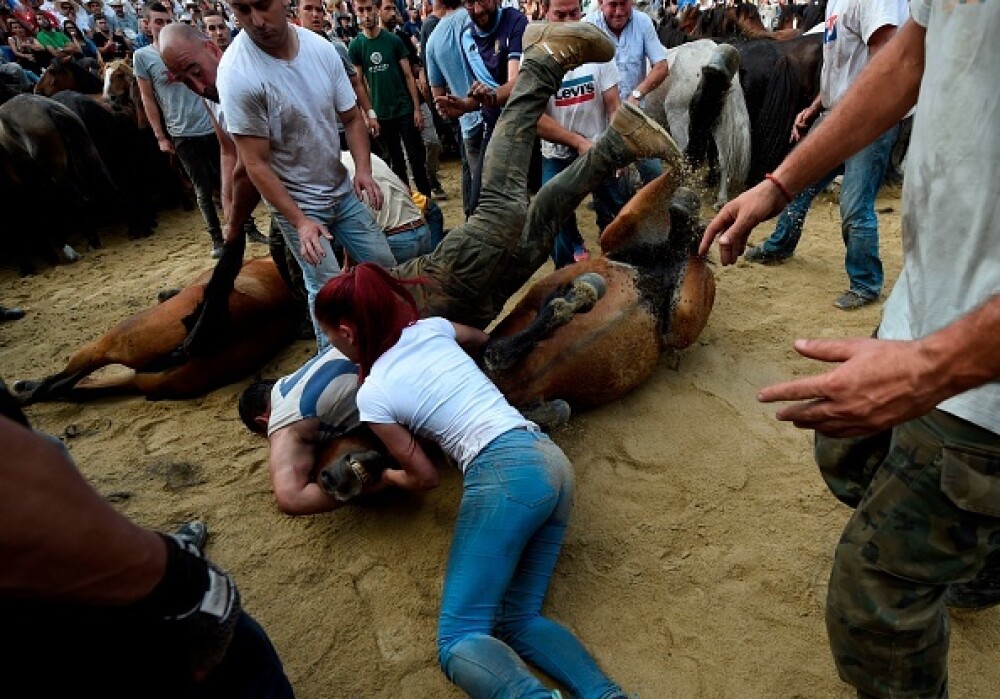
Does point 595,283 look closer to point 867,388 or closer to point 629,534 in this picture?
point 629,534

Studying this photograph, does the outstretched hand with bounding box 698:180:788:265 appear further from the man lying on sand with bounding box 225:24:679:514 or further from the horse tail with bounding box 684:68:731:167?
the horse tail with bounding box 684:68:731:167

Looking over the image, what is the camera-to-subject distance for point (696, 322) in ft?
9.48

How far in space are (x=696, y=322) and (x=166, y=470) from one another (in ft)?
8.54

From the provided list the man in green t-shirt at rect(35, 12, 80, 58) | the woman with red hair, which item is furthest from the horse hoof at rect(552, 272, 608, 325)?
the man in green t-shirt at rect(35, 12, 80, 58)

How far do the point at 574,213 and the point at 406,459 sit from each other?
246cm

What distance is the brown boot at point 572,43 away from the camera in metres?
2.80

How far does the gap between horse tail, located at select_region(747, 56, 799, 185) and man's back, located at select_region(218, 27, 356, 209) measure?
4177mm

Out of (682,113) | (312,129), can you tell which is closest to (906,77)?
(312,129)

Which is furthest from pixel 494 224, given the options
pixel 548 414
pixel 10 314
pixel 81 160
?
pixel 81 160

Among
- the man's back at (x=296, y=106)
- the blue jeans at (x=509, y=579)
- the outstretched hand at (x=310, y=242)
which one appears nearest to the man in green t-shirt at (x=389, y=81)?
the man's back at (x=296, y=106)

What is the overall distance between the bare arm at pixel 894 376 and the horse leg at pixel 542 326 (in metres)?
1.63

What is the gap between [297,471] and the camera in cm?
223

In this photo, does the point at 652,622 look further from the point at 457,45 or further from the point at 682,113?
the point at 682,113

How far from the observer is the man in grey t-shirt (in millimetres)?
5074
